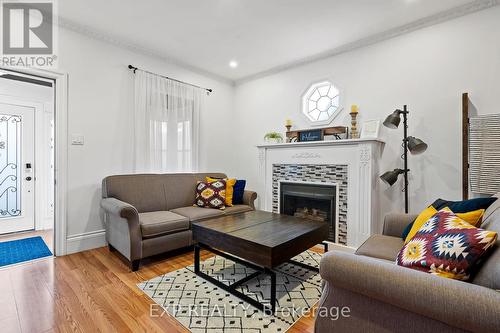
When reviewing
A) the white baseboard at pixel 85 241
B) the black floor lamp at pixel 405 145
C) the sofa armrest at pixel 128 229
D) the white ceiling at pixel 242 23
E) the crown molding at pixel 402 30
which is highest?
the white ceiling at pixel 242 23

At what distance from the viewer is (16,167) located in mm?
3828

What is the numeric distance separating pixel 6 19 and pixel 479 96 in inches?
196

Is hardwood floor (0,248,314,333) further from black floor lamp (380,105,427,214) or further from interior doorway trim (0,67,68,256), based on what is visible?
black floor lamp (380,105,427,214)

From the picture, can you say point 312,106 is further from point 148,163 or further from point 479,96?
point 148,163

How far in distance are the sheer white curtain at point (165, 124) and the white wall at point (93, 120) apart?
0.47 ft

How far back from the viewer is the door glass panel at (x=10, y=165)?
3.71m

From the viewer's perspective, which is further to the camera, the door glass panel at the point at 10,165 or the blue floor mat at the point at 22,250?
the door glass panel at the point at 10,165

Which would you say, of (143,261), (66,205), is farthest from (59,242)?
(143,261)

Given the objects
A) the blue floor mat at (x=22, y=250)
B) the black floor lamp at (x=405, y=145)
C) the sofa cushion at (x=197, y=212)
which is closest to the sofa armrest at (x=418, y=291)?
the black floor lamp at (x=405, y=145)

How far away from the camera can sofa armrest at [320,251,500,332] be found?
832 mm

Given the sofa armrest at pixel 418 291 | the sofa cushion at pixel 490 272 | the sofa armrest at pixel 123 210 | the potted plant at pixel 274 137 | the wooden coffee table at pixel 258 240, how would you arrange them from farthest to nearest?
the potted plant at pixel 274 137 → the sofa armrest at pixel 123 210 → the wooden coffee table at pixel 258 240 → the sofa cushion at pixel 490 272 → the sofa armrest at pixel 418 291

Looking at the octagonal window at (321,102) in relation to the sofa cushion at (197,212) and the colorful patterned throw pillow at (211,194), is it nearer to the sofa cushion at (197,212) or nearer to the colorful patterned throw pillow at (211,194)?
the colorful patterned throw pillow at (211,194)

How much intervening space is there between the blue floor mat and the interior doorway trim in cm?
30

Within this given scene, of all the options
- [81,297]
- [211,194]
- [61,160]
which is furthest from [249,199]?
[61,160]
